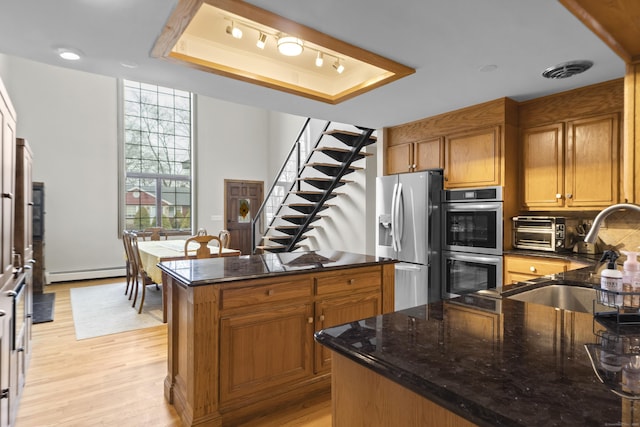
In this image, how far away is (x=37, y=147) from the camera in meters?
6.27

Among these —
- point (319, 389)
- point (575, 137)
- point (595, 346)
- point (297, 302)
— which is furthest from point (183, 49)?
point (575, 137)

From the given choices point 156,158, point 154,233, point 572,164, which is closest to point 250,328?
point 572,164

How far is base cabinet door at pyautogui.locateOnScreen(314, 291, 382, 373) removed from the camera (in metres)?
2.42

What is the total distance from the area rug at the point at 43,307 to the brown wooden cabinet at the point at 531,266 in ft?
16.8

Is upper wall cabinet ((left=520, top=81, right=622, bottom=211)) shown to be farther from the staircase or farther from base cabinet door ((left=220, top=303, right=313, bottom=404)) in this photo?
base cabinet door ((left=220, top=303, right=313, bottom=404))

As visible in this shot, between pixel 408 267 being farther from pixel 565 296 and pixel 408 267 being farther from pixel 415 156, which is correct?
pixel 565 296

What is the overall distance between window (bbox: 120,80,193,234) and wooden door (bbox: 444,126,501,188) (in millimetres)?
6032

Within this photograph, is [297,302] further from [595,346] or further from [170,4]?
[170,4]

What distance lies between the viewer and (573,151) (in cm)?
320

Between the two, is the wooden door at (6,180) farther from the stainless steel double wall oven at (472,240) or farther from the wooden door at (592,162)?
the wooden door at (592,162)

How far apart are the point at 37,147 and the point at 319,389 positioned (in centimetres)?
672

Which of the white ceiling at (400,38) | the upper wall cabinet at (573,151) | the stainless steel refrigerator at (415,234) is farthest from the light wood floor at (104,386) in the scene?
the upper wall cabinet at (573,151)

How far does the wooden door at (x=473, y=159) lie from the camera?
3.55m

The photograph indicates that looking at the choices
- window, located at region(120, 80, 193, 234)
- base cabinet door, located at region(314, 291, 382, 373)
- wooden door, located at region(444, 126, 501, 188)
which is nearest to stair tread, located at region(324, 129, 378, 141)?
wooden door, located at region(444, 126, 501, 188)
